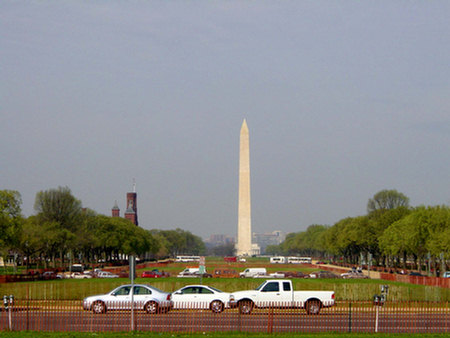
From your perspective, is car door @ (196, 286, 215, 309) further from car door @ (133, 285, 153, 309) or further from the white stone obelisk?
the white stone obelisk

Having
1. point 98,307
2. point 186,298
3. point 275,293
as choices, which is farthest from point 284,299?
point 98,307

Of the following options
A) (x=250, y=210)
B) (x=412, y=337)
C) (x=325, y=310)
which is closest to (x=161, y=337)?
(x=412, y=337)

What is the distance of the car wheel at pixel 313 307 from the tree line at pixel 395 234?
1346 inches

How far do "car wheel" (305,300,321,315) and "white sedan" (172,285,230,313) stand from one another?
3.95m

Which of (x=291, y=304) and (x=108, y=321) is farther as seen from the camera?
(x=291, y=304)

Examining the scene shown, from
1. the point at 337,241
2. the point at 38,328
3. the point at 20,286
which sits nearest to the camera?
the point at 38,328

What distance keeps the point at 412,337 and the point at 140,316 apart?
1253 cm

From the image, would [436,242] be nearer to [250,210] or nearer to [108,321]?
[108,321]

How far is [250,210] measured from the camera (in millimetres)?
138500

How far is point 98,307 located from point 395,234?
2417 inches

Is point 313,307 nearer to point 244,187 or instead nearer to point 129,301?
point 129,301

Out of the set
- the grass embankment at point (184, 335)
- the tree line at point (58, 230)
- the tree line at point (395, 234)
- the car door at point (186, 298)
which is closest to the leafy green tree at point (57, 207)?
the tree line at point (58, 230)

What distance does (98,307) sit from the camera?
33.2 meters

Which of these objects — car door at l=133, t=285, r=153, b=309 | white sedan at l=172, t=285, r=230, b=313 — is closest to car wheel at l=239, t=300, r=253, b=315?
white sedan at l=172, t=285, r=230, b=313
